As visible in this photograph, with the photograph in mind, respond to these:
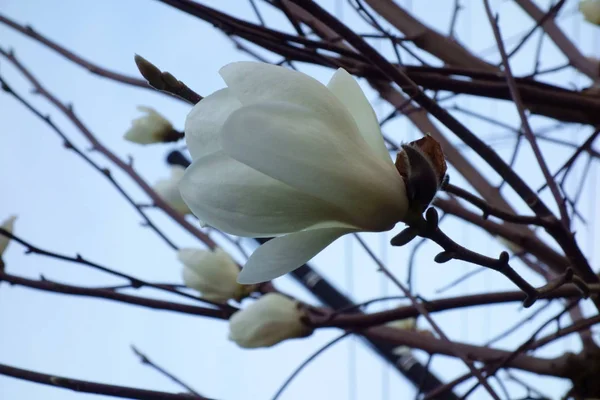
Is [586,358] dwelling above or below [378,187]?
above

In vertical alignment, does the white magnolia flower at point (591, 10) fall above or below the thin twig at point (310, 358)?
above

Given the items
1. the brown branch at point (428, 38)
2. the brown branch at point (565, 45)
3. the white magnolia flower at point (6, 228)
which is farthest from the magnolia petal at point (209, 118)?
the brown branch at point (565, 45)

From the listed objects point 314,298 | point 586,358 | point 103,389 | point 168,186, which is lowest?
Result: point 103,389

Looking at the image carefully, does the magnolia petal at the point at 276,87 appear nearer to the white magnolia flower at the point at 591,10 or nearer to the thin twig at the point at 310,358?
the thin twig at the point at 310,358

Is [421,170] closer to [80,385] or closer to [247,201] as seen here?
[247,201]

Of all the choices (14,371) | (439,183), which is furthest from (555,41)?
(14,371)

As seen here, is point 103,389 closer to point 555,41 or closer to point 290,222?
point 290,222
